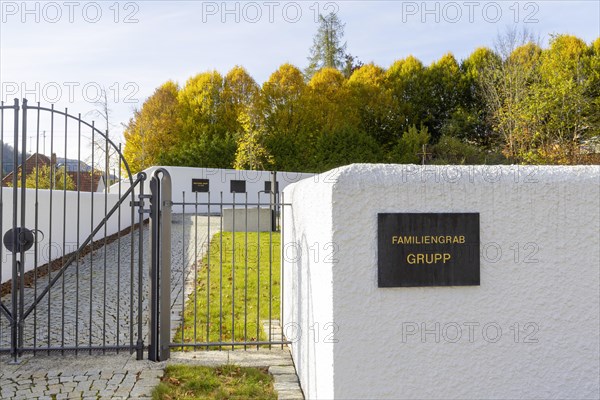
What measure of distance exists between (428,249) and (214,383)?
Result: 218 centimetres

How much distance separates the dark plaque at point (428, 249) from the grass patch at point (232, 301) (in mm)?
1718

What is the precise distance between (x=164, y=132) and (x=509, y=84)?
2124cm

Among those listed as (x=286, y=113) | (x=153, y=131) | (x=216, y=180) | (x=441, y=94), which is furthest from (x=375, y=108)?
(x=153, y=131)

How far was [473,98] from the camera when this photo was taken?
36250mm

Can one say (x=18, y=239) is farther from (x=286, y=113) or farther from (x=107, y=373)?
(x=286, y=113)

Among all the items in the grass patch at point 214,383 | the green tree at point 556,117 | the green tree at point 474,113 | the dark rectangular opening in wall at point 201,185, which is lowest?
the grass patch at point 214,383

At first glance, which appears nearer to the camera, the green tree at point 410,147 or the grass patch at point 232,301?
the grass patch at point 232,301

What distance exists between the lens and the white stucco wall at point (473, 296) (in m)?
3.22

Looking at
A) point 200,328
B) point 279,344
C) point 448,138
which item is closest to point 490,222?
point 279,344

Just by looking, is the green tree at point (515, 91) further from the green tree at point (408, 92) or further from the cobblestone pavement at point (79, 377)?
the cobblestone pavement at point (79, 377)

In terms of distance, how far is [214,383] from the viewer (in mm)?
4281

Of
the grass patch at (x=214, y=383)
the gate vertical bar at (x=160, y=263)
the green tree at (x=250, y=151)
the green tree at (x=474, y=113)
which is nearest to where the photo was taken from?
the grass patch at (x=214, y=383)

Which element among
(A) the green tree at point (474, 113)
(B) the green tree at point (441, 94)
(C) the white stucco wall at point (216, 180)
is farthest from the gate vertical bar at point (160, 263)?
(B) the green tree at point (441, 94)

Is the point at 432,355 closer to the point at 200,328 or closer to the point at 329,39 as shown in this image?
the point at 200,328
